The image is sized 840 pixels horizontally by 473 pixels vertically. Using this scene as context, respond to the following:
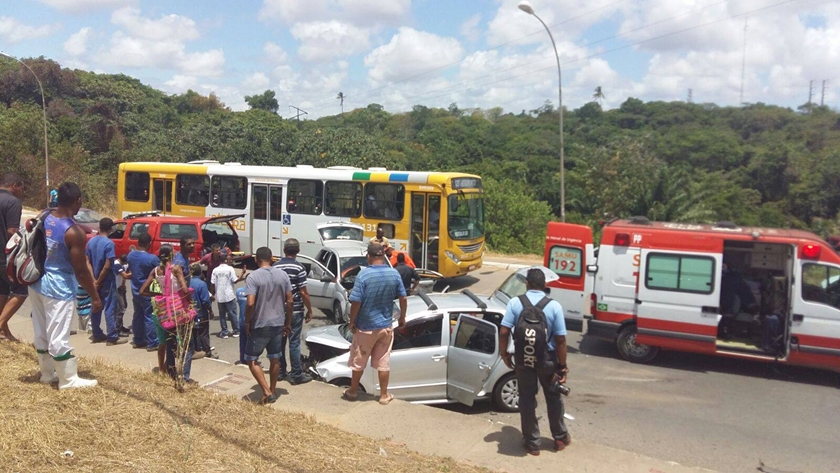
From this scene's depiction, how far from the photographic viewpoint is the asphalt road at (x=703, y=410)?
270 inches

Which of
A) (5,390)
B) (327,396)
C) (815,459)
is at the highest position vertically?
(5,390)

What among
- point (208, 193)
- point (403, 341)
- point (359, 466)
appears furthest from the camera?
point (208, 193)

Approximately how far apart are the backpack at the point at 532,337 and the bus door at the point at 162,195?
57.0 ft

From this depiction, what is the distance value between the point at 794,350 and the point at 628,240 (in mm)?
2785

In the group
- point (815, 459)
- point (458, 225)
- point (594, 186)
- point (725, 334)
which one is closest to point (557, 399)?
point (815, 459)

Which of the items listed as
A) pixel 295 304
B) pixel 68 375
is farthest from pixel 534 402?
pixel 68 375

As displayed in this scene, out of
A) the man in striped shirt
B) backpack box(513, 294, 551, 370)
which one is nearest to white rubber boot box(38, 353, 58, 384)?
the man in striped shirt

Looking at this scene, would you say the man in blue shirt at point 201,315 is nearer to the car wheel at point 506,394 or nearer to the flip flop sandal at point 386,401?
the flip flop sandal at point 386,401

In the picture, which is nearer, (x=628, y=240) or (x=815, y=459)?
(x=815, y=459)

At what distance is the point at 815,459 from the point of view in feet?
22.1

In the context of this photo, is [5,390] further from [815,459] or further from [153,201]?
[153,201]

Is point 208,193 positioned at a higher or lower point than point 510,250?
higher

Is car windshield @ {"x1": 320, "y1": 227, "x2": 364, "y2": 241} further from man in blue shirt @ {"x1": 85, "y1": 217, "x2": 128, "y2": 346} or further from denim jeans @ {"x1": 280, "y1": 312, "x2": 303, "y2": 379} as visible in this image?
denim jeans @ {"x1": 280, "y1": 312, "x2": 303, "y2": 379}

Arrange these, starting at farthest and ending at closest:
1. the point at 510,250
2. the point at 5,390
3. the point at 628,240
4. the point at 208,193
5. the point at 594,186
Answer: the point at 594,186 → the point at 510,250 → the point at 208,193 → the point at 628,240 → the point at 5,390
